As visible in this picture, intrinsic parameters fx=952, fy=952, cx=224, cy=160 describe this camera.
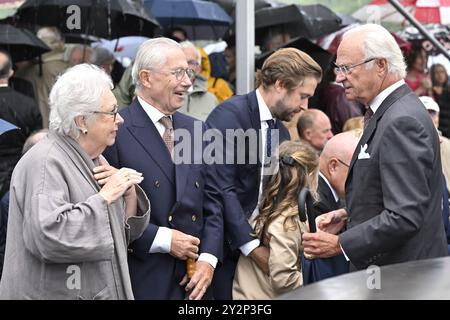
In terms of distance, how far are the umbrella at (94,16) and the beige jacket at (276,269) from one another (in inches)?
126

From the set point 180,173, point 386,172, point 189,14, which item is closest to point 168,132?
point 180,173

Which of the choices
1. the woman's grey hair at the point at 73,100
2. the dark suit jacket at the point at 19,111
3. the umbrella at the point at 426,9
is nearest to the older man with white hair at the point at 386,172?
the woman's grey hair at the point at 73,100

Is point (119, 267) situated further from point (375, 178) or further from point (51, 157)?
point (375, 178)

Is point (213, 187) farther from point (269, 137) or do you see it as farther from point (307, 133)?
point (307, 133)

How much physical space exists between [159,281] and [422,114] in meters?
1.59

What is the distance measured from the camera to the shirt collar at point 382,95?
450 cm

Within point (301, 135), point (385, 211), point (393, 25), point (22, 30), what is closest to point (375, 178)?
point (385, 211)

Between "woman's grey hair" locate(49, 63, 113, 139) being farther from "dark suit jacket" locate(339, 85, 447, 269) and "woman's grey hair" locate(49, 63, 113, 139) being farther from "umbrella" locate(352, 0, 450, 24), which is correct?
"umbrella" locate(352, 0, 450, 24)

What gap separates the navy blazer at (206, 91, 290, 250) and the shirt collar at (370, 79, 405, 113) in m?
0.99

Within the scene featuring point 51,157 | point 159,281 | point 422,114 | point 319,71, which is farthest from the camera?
point 319,71

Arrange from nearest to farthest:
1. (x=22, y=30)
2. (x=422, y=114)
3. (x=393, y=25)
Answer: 1. (x=422, y=114)
2. (x=22, y=30)
3. (x=393, y=25)

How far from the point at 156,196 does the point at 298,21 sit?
452cm

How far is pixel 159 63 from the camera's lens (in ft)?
16.4

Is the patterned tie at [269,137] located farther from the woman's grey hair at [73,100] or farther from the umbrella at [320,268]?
the woman's grey hair at [73,100]
